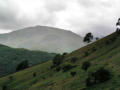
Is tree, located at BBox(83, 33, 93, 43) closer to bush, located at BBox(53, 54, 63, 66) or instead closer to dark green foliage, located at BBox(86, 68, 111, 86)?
bush, located at BBox(53, 54, 63, 66)

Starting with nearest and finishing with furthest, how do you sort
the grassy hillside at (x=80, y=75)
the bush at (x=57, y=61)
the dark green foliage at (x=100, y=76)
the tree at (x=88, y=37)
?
the grassy hillside at (x=80, y=75) → the dark green foliage at (x=100, y=76) → the bush at (x=57, y=61) → the tree at (x=88, y=37)

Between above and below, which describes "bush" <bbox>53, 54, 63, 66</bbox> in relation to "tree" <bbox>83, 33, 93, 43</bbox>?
below

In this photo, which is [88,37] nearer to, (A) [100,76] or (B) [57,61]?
(B) [57,61]

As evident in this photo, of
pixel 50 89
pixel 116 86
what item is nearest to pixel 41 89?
pixel 50 89

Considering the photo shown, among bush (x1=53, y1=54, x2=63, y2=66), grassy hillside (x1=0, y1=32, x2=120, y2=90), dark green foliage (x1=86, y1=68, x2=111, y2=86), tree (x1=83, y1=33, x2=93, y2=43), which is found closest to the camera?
grassy hillside (x1=0, y1=32, x2=120, y2=90)

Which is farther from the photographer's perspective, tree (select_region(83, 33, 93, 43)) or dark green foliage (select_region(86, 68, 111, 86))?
tree (select_region(83, 33, 93, 43))

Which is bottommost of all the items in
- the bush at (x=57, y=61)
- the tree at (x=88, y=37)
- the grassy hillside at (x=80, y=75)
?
the grassy hillside at (x=80, y=75)

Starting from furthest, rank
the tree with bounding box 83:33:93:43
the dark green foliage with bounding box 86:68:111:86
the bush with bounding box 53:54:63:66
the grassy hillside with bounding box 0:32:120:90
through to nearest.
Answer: the tree with bounding box 83:33:93:43 < the bush with bounding box 53:54:63:66 < the dark green foliage with bounding box 86:68:111:86 < the grassy hillside with bounding box 0:32:120:90

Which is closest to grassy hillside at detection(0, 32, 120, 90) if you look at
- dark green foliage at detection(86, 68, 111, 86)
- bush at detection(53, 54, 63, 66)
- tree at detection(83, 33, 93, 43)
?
dark green foliage at detection(86, 68, 111, 86)

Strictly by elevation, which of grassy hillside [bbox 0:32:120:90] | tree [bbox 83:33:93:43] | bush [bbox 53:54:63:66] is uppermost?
tree [bbox 83:33:93:43]

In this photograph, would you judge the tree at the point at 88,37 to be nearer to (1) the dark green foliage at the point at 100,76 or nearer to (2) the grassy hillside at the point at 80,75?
(2) the grassy hillside at the point at 80,75

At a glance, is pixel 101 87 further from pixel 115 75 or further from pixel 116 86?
pixel 115 75

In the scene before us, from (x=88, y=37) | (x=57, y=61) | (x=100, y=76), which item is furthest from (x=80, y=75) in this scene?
(x=88, y=37)

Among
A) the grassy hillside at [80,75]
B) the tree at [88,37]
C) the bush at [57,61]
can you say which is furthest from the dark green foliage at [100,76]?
the tree at [88,37]
